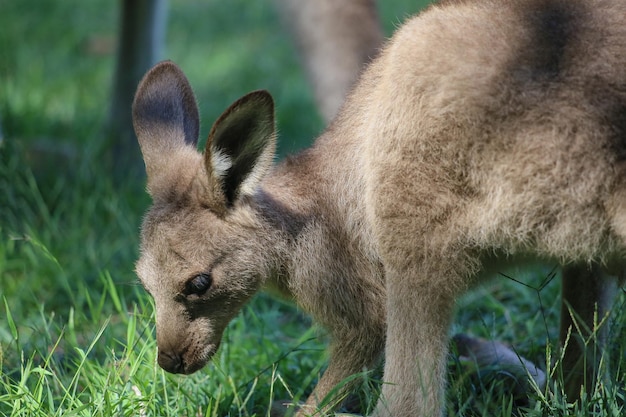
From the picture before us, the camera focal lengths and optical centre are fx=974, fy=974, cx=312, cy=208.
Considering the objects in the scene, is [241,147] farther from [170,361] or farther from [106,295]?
[106,295]

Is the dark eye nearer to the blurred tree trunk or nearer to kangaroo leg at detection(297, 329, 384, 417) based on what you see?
kangaroo leg at detection(297, 329, 384, 417)

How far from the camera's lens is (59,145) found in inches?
240

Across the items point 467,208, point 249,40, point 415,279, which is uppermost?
point 467,208

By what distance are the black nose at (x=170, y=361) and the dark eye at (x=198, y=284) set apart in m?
0.22

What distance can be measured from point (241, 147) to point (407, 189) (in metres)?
0.61

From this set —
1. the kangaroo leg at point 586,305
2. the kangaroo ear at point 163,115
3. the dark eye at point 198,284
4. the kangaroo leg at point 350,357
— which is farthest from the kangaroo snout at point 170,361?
the kangaroo leg at point 586,305

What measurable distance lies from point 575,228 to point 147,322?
1.73 metres

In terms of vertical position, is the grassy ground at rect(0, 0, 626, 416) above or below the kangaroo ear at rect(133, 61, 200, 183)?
below

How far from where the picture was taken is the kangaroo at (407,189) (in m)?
2.78

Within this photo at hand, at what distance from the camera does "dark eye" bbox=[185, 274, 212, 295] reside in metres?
3.32

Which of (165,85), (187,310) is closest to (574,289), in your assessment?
(187,310)

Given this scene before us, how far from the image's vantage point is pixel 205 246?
3.35 meters

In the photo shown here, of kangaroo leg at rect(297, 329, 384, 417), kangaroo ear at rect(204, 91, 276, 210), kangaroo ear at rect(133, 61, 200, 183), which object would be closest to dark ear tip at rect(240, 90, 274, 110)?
kangaroo ear at rect(204, 91, 276, 210)

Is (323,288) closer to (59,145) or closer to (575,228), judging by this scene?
(575,228)
